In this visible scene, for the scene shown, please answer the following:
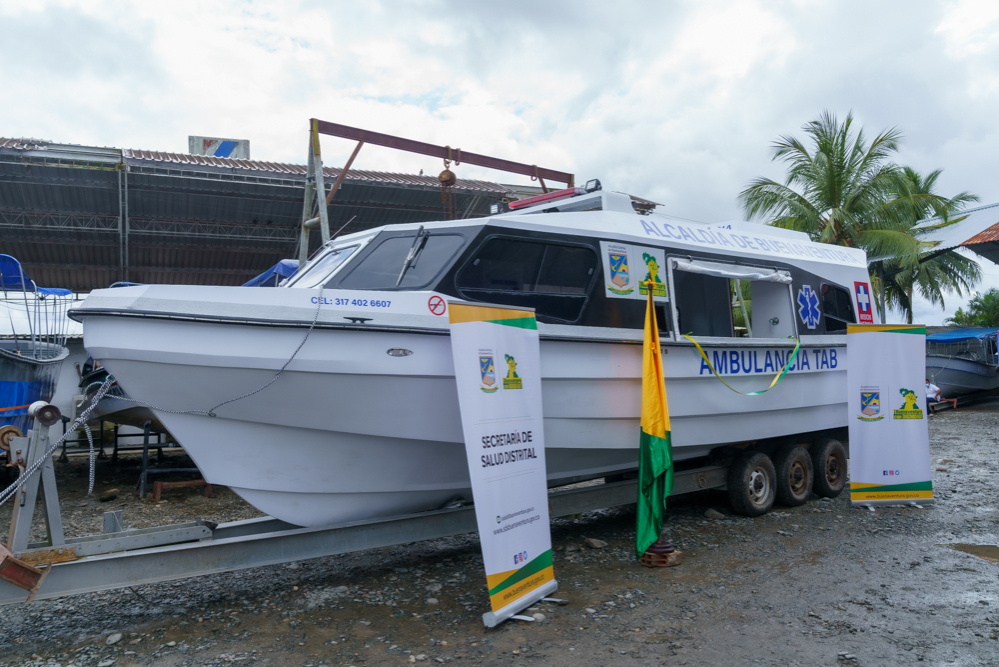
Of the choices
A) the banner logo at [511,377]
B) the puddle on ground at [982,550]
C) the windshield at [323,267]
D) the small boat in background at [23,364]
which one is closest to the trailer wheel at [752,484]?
the puddle on ground at [982,550]

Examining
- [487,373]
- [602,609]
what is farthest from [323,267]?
[602,609]

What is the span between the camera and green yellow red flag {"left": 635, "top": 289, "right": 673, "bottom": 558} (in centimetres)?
482

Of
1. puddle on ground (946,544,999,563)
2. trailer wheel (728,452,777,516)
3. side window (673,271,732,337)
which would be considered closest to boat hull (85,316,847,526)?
side window (673,271,732,337)

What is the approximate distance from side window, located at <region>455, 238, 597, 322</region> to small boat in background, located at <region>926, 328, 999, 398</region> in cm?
1602

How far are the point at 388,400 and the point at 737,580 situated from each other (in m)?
2.63

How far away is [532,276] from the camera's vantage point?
477 centimetres

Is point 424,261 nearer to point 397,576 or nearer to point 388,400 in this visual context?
point 388,400

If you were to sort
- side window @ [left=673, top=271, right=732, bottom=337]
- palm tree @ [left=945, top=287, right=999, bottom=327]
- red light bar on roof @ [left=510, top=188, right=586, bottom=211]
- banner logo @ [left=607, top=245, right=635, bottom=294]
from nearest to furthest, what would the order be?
banner logo @ [left=607, top=245, right=635, bottom=294] → side window @ [left=673, top=271, right=732, bottom=337] → red light bar on roof @ [left=510, top=188, right=586, bottom=211] → palm tree @ [left=945, top=287, right=999, bottom=327]

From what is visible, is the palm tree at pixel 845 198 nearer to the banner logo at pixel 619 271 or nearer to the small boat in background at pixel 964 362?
the small boat in background at pixel 964 362

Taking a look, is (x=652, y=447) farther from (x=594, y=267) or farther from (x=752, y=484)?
(x=752, y=484)

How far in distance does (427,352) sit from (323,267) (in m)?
1.51

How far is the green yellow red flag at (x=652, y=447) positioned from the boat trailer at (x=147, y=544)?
121 centimetres

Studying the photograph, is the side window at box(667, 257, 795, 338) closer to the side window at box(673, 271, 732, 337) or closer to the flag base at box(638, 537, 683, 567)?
the side window at box(673, 271, 732, 337)

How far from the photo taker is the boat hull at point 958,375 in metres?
17.6
